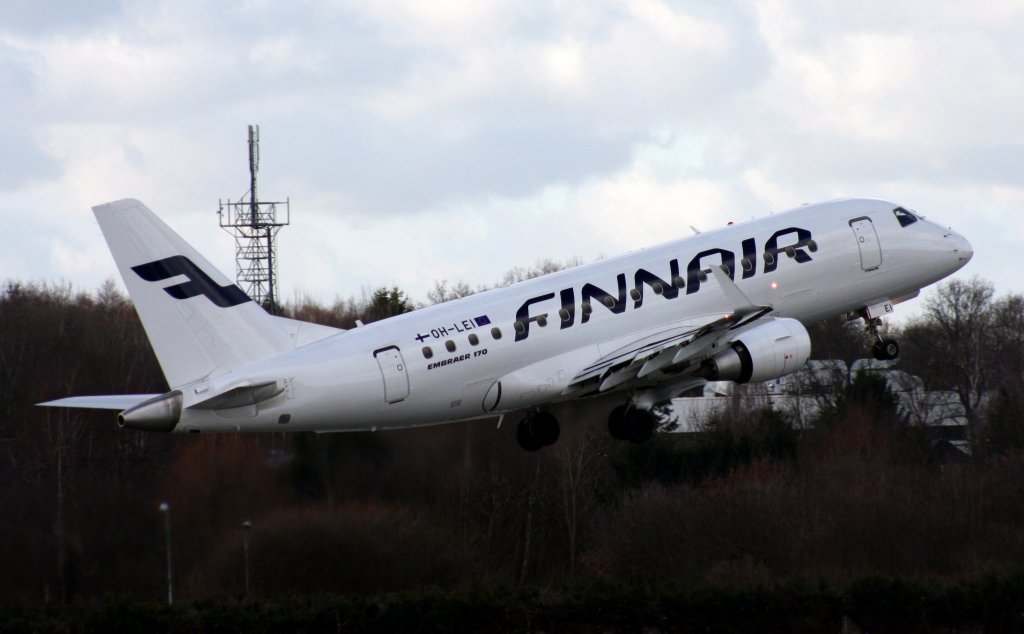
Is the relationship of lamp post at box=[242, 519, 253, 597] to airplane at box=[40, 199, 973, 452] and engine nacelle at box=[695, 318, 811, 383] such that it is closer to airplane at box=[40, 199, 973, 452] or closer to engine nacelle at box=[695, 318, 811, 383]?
airplane at box=[40, 199, 973, 452]

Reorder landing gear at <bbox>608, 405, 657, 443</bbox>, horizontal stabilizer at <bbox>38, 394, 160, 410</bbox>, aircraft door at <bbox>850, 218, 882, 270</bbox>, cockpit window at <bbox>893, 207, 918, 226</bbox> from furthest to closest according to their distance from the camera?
cockpit window at <bbox>893, 207, 918, 226</bbox> → aircraft door at <bbox>850, 218, 882, 270</bbox> → landing gear at <bbox>608, 405, 657, 443</bbox> → horizontal stabilizer at <bbox>38, 394, 160, 410</bbox>

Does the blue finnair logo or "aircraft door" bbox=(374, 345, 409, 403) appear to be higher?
the blue finnair logo

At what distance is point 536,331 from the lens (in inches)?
1670

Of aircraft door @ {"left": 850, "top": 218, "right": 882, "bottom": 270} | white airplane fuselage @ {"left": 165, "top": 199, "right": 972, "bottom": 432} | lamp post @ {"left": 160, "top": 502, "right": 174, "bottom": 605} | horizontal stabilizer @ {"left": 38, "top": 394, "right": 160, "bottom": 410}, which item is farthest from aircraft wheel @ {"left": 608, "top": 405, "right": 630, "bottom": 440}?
lamp post @ {"left": 160, "top": 502, "right": 174, "bottom": 605}

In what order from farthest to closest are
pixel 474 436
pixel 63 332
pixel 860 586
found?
pixel 63 332
pixel 474 436
pixel 860 586

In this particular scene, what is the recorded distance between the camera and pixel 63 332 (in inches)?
3514

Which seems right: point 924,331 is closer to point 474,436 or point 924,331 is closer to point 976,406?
point 976,406

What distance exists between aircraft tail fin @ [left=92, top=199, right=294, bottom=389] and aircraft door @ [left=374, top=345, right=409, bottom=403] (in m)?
2.48

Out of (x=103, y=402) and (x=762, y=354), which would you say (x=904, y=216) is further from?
(x=103, y=402)

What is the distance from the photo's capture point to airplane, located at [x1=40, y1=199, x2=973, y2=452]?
1534 inches

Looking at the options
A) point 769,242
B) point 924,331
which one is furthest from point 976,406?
point 769,242

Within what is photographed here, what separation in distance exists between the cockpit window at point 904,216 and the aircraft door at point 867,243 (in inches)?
59.0

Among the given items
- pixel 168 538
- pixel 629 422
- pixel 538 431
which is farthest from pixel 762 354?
pixel 168 538

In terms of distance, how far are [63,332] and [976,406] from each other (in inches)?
2085
